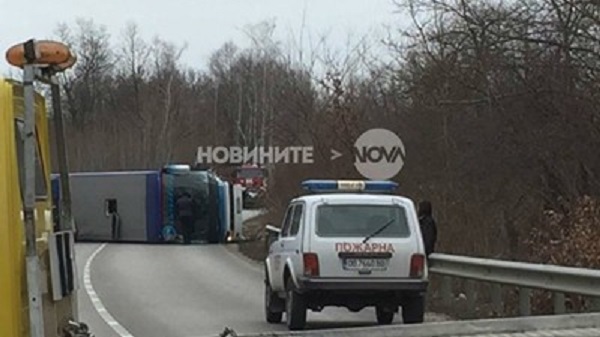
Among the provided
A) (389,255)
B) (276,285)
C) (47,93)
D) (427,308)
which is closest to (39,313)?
(47,93)

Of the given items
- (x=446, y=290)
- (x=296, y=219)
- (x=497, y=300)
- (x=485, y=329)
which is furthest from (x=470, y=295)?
(x=485, y=329)

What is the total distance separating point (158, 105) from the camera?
86.0m

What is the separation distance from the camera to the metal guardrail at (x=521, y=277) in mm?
13312

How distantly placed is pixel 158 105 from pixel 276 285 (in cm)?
7062

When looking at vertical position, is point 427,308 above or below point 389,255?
below

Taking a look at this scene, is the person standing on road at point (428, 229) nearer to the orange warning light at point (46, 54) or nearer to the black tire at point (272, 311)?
the black tire at point (272, 311)

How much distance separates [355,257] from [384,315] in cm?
180

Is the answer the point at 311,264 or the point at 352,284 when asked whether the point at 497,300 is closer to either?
the point at 352,284

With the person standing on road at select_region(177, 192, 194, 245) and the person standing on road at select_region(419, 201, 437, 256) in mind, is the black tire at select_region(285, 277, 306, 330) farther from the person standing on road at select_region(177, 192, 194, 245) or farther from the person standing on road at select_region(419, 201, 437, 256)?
the person standing on road at select_region(177, 192, 194, 245)

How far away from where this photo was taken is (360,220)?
1489 cm

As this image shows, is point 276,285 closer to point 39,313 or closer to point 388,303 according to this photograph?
point 388,303

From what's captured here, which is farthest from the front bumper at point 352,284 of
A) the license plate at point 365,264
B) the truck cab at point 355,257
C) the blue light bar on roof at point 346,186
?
the blue light bar on roof at point 346,186

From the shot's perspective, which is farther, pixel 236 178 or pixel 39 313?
pixel 236 178

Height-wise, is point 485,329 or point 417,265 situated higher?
point 485,329
